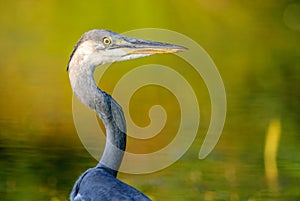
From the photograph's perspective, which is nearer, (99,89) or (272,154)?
(99,89)

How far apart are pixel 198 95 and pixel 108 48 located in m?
3.67

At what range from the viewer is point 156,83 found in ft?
33.1

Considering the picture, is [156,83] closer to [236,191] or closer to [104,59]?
[236,191]

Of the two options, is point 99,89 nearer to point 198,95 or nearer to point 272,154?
point 272,154

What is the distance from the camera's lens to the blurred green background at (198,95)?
7.31 metres

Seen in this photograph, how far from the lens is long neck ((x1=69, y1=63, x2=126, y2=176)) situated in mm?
5887

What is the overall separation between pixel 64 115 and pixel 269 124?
1514mm

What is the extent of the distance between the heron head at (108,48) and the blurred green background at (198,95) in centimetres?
127

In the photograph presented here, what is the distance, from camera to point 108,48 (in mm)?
5965

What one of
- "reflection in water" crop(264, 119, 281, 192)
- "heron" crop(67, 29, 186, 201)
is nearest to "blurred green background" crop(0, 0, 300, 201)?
"reflection in water" crop(264, 119, 281, 192)

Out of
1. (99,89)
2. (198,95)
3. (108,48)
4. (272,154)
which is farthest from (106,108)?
(198,95)

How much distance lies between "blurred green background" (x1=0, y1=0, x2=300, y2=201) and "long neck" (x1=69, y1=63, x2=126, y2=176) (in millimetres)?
1143

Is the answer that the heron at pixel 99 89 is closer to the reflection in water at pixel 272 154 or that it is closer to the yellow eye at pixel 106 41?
the yellow eye at pixel 106 41

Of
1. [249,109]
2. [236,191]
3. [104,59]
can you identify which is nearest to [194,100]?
[249,109]
